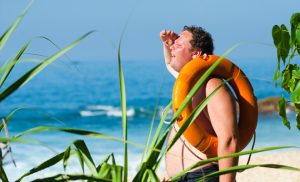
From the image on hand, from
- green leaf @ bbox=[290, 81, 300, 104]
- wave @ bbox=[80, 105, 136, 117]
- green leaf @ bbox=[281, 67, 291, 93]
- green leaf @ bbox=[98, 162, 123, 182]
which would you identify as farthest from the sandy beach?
wave @ bbox=[80, 105, 136, 117]

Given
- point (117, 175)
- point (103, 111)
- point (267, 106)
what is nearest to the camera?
point (117, 175)

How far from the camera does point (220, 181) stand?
3025 mm

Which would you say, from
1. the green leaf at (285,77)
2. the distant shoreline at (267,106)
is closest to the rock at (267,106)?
the distant shoreline at (267,106)

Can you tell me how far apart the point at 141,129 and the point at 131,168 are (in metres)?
7.53

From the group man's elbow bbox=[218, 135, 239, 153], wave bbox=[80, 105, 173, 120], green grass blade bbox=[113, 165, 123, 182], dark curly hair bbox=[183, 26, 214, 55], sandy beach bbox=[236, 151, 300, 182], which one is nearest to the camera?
green grass blade bbox=[113, 165, 123, 182]

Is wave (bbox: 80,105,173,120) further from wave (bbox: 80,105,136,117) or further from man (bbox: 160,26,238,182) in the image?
man (bbox: 160,26,238,182)

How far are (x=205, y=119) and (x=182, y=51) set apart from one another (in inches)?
13.4

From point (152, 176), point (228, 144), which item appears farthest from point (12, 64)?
point (228, 144)

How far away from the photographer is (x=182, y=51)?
335 cm

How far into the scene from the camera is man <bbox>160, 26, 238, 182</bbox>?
10.00 feet

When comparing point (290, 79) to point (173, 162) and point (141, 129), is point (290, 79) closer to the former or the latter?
point (173, 162)

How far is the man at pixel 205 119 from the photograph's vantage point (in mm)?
3047

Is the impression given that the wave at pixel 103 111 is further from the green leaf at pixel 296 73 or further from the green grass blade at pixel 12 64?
the green grass blade at pixel 12 64

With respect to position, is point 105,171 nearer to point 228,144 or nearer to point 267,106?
point 228,144
